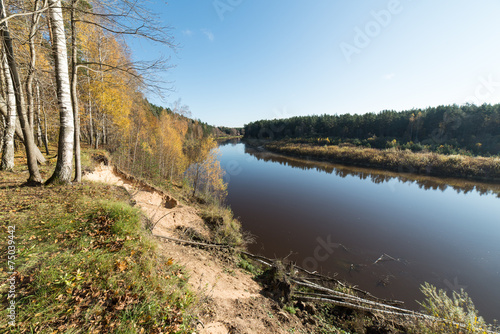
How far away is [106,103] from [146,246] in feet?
48.8

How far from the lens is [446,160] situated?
2711 cm

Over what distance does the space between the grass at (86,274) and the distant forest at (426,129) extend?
1933 inches

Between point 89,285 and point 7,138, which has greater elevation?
point 7,138

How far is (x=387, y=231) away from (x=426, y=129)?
5255cm

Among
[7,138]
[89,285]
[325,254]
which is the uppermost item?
[7,138]

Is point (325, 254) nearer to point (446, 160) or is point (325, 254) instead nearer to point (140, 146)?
point (140, 146)

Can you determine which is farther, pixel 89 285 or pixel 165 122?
pixel 165 122

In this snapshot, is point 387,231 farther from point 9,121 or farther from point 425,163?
point 425,163

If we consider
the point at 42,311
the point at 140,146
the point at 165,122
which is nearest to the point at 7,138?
the point at 42,311

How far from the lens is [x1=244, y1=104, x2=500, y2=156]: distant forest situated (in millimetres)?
36094

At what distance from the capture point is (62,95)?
15.0 feet

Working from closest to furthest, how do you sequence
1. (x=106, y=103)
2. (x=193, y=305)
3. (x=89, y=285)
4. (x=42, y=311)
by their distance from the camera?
(x=42, y=311), (x=89, y=285), (x=193, y=305), (x=106, y=103)

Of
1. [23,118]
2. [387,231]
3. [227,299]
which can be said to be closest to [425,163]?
[387,231]

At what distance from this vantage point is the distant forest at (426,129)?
36.1 metres
